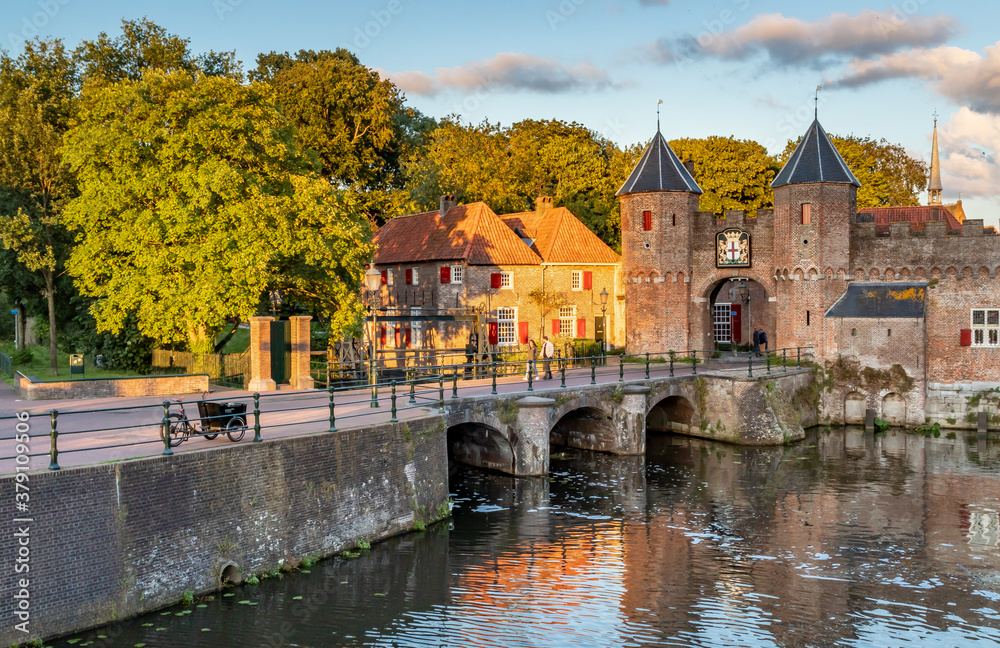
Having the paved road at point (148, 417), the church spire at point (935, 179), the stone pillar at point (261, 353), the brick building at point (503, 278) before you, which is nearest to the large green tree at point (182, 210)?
the stone pillar at point (261, 353)

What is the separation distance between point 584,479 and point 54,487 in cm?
1392

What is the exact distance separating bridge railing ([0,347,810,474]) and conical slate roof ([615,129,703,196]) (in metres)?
6.96

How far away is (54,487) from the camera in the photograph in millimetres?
11312

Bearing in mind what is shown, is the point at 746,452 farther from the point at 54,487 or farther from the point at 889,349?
the point at 54,487

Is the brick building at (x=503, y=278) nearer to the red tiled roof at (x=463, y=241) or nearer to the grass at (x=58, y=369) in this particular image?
the red tiled roof at (x=463, y=241)

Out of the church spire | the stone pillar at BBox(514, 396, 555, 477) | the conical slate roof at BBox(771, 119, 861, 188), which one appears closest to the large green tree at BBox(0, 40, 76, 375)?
the stone pillar at BBox(514, 396, 555, 477)

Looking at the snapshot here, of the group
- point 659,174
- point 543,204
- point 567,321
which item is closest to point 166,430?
point 659,174

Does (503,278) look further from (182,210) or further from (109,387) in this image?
(109,387)

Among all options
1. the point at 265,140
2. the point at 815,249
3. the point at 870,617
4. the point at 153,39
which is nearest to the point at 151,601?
the point at 870,617

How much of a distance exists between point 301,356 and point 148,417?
228 inches

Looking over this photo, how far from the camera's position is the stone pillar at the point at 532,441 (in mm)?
21453

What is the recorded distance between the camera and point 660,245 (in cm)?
3309

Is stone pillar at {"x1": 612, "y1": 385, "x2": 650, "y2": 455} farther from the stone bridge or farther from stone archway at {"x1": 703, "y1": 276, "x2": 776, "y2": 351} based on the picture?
stone archway at {"x1": 703, "y1": 276, "x2": 776, "y2": 351}

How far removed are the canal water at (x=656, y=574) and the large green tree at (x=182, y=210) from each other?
8.17 meters
